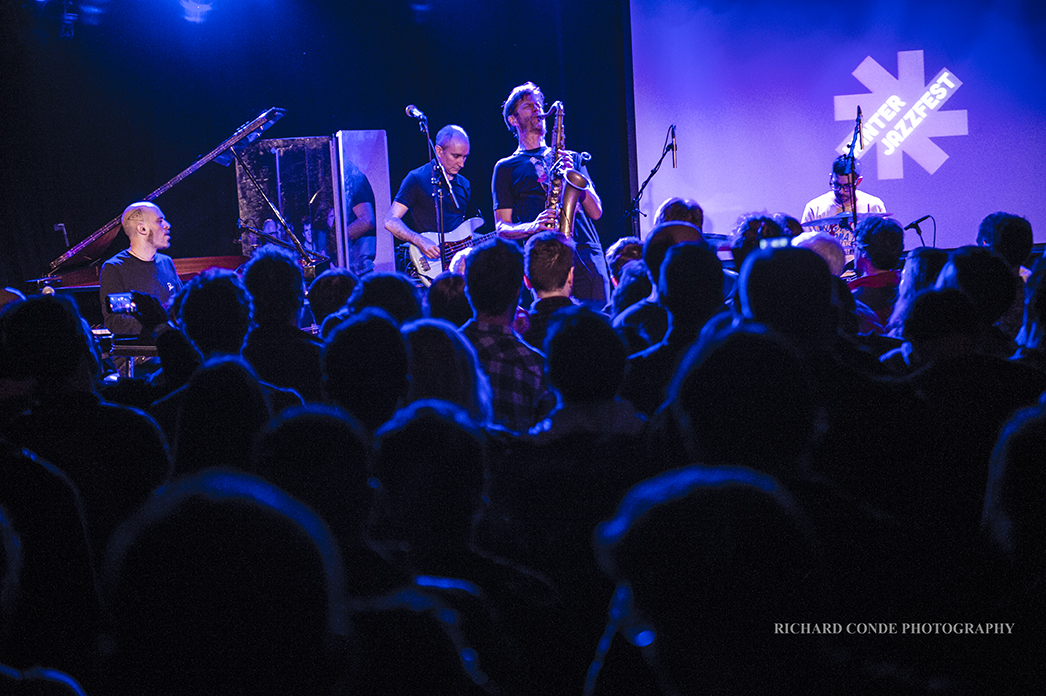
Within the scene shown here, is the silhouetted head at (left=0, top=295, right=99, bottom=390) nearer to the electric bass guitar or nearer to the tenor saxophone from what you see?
the tenor saxophone

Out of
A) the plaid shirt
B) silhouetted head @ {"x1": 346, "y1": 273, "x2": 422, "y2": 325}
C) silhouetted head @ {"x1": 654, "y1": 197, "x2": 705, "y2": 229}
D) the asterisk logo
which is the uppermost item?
the asterisk logo

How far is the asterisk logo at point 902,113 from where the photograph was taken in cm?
771

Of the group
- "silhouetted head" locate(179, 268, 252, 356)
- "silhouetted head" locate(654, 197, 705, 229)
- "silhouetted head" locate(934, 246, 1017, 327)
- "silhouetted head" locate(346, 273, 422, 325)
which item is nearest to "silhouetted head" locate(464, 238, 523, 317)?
"silhouetted head" locate(346, 273, 422, 325)

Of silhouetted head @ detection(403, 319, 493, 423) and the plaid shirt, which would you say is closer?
silhouetted head @ detection(403, 319, 493, 423)

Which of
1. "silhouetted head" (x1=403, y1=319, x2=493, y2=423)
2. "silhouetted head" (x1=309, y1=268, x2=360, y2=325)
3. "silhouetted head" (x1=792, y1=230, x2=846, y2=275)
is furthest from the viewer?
"silhouetted head" (x1=792, y1=230, x2=846, y2=275)

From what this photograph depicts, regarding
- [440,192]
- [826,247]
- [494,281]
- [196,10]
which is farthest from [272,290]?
[196,10]

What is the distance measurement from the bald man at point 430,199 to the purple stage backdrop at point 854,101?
85.4 inches

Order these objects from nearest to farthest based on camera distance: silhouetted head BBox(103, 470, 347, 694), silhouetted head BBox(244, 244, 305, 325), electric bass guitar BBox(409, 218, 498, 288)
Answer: silhouetted head BBox(103, 470, 347, 694) → silhouetted head BBox(244, 244, 305, 325) → electric bass guitar BBox(409, 218, 498, 288)

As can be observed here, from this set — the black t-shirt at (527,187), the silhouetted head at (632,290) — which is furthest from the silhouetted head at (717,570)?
the black t-shirt at (527,187)

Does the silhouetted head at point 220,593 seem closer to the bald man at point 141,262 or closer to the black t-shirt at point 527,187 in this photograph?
the black t-shirt at point 527,187

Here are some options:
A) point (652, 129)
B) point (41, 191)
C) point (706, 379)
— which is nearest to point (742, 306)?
point (706, 379)

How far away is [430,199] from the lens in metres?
7.44

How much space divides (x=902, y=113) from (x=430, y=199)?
15.0 feet

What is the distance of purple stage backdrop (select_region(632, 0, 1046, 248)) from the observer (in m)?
7.61
